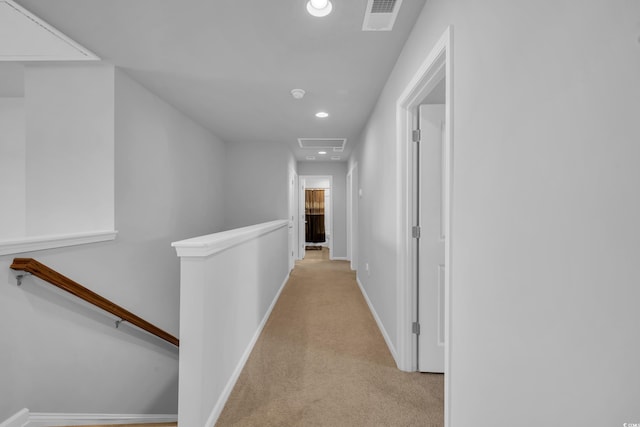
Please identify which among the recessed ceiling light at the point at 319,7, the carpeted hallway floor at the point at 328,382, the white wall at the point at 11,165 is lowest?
the carpeted hallway floor at the point at 328,382

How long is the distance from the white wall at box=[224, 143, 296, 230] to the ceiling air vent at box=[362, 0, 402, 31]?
3528mm

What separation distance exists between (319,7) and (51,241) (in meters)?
2.27

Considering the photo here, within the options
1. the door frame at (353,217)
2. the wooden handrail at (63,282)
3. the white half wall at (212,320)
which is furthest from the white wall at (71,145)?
the door frame at (353,217)

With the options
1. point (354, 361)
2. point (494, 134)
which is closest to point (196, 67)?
point (494, 134)

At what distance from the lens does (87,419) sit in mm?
2148

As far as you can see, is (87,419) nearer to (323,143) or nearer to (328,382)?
(328,382)

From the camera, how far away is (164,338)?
2.70m

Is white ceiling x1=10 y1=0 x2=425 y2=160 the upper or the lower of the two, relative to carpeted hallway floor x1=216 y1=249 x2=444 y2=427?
upper

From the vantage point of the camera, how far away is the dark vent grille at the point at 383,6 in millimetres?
1607

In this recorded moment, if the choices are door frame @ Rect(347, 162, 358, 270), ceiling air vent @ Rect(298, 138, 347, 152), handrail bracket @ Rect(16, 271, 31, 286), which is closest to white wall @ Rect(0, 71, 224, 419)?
handrail bracket @ Rect(16, 271, 31, 286)

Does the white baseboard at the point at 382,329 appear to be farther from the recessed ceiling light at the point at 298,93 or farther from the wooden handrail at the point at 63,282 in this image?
the recessed ceiling light at the point at 298,93

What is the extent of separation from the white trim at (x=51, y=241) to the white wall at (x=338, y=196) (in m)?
5.19

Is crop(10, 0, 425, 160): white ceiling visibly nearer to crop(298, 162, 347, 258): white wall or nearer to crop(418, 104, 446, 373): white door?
crop(418, 104, 446, 373): white door

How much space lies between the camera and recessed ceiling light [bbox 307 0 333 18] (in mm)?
1603
